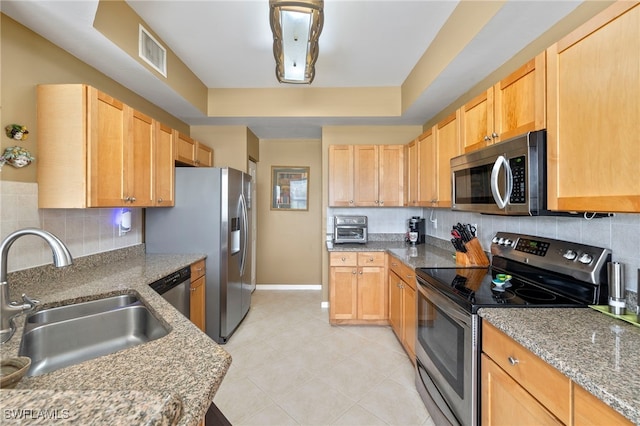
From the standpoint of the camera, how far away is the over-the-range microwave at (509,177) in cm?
127

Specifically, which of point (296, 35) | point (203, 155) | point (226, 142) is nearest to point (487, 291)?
point (296, 35)

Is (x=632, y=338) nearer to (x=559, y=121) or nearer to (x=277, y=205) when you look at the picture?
(x=559, y=121)

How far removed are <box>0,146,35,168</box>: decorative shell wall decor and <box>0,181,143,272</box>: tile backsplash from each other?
0.11 meters

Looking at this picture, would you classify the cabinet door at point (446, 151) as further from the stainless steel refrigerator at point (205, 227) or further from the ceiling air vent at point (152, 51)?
the ceiling air vent at point (152, 51)

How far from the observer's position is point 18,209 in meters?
1.55

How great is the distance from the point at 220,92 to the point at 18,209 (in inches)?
87.6

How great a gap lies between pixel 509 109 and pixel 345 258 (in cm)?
198

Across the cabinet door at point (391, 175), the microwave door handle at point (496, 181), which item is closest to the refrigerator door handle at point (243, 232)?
the cabinet door at point (391, 175)

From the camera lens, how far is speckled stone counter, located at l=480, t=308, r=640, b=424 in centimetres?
70

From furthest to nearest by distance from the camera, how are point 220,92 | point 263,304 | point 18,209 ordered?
point 263,304 → point 220,92 → point 18,209

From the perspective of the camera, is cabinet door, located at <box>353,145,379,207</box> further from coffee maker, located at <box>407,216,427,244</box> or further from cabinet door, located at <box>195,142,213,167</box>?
cabinet door, located at <box>195,142,213,167</box>

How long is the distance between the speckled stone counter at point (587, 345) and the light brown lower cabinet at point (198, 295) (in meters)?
2.19

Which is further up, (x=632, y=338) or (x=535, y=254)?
(x=535, y=254)

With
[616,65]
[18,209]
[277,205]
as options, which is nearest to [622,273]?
[616,65]
